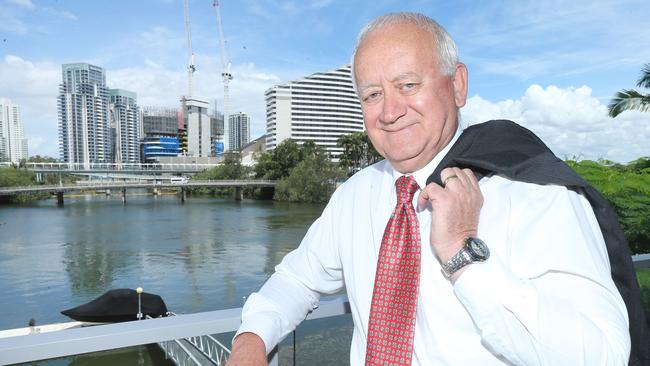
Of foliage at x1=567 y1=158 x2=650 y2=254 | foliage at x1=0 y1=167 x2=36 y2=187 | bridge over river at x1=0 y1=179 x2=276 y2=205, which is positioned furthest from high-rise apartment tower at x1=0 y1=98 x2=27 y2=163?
foliage at x1=567 y1=158 x2=650 y2=254

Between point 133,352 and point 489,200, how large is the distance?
34.0 feet

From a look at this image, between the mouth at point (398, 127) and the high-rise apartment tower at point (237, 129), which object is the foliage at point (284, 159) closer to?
the mouth at point (398, 127)

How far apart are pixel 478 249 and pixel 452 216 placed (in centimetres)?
Answer: 8

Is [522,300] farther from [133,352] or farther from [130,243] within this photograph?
[130,243]

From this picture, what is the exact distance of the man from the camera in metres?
0.75

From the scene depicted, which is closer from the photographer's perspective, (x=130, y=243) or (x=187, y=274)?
(x=187, y=274)

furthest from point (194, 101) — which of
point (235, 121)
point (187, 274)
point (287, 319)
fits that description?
point (287, 319)

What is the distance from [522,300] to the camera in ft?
2.51

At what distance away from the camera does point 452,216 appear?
2.84ft

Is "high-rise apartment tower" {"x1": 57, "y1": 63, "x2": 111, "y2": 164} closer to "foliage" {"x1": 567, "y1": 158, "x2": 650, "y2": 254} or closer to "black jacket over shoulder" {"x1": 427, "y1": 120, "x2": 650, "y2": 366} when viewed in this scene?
"foliage" {"x1": 567, "y1": 158, "x2": 650, "y2": 254}

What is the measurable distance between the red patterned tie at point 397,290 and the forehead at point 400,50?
11.6 inches

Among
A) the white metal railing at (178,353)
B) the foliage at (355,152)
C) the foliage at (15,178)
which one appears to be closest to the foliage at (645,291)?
the white metal railing at (178,353)

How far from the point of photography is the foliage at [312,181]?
155 ft

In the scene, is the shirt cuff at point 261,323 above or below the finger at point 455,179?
below
